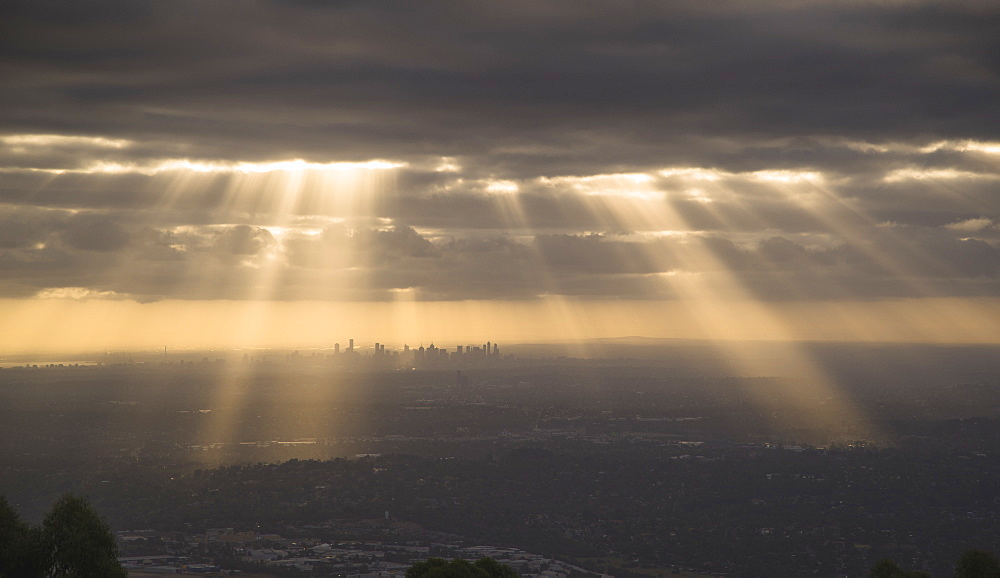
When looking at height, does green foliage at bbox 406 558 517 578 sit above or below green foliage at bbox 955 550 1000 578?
above

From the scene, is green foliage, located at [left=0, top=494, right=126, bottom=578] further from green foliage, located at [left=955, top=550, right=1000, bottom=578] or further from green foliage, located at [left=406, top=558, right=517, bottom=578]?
green foliage, located at [left=955, top=550, right=1000, bottom=578]

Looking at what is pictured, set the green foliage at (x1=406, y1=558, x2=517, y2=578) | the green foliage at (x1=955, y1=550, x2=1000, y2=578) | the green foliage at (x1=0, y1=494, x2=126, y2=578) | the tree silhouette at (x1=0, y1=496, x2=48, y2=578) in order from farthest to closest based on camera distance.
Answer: the green foliage at (x1=406, y1=558, x2=517, y2=578)
the green foliage at (x1=955, y1=550, x2=1000, y2=578)
the green foliage at (x1=0, y1=494, x2=126, y2=578)
the tree silhouette at (x1=0, y1=496, x2=48, y2=578)

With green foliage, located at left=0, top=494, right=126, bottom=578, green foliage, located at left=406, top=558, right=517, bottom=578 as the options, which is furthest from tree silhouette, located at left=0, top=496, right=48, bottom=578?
green foliage, located at left=406, top=558, right=517, bottom=578

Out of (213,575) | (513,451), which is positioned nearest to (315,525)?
(213,575)

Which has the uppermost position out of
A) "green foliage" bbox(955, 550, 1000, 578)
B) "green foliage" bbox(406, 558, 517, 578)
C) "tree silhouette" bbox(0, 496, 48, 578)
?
"tree silhouette" bbox(0, 496, 48, 578)

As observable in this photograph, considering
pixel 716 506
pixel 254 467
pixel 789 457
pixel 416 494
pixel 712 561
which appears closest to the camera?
pixel 712 561

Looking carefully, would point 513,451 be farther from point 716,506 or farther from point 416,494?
point 716,506

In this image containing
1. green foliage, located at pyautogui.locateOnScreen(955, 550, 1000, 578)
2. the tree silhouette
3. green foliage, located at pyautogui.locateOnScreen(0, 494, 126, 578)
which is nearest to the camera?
the tree silhouette
